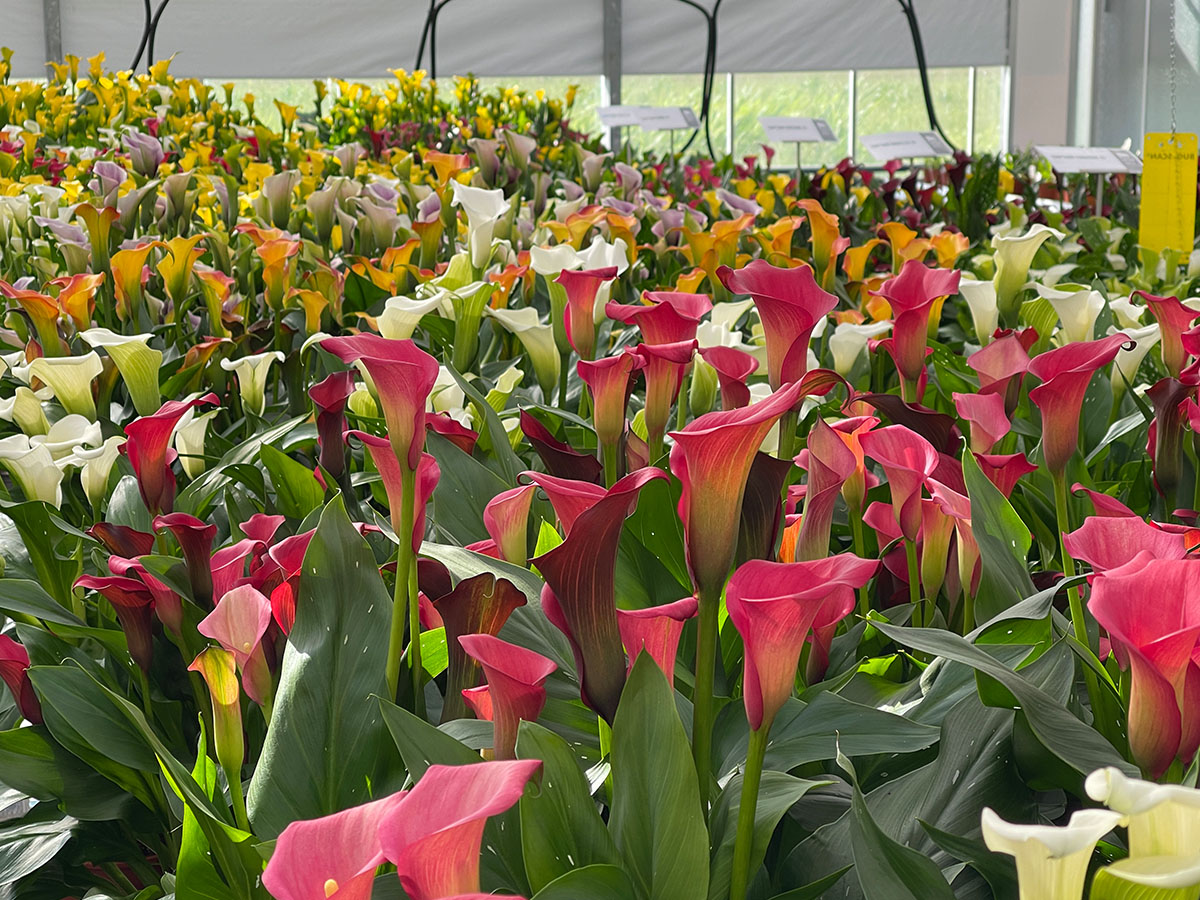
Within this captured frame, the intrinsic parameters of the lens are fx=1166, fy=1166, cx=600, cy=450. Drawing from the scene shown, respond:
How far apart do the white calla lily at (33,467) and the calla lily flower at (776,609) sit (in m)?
0.52

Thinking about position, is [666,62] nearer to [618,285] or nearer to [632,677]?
[618,285]

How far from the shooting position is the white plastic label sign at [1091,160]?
6.19ft

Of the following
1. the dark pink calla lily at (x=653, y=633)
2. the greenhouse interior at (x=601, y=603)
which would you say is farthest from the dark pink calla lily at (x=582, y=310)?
the dark pink calla lily at (x=653, y=633)

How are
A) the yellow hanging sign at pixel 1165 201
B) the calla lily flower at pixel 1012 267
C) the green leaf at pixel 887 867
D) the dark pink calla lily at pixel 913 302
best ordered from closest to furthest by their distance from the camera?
the green leaf at pixel 887 867 → the dark pink calla lily at pixel 913 302 → the calla lily flower at pixel 1012 267 → the yellow hanging sign at pixel 1165 201

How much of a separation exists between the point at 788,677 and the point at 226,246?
1174 mm

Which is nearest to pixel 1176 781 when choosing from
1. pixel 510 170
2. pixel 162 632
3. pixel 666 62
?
pixel 162 632

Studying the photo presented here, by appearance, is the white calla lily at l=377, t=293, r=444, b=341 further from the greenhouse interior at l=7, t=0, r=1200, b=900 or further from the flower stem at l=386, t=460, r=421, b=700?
the flower stem at l=386, t=460, r=421, b=700

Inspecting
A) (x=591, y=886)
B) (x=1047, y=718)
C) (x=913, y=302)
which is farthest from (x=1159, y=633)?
(x=913, y=302)

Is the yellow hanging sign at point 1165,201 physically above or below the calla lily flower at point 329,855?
above

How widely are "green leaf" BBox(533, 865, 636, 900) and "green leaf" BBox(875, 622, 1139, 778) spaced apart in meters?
0.12

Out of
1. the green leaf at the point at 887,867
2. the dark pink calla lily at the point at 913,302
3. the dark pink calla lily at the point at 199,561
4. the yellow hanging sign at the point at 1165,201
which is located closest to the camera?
the green leaf at the point at 887,867

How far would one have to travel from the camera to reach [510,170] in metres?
2.04

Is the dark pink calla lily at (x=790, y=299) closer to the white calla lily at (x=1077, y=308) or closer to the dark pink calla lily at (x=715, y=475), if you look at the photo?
the dark pink calla lily at (x=715, y=475)

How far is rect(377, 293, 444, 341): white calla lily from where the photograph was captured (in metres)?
0.78
